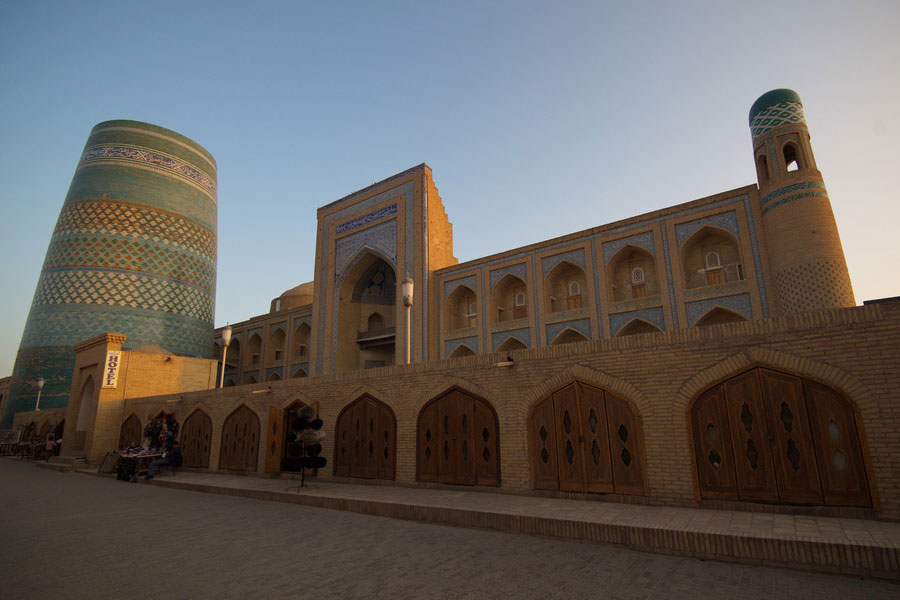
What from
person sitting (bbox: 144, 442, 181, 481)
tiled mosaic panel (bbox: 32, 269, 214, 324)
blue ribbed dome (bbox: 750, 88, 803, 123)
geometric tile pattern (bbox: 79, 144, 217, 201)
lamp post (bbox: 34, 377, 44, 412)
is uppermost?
geometric tile pattern (bbox: 79, 144, 217, 201)

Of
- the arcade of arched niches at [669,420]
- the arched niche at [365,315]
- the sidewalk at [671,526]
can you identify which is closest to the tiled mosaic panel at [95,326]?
the arched niche at [365,315]

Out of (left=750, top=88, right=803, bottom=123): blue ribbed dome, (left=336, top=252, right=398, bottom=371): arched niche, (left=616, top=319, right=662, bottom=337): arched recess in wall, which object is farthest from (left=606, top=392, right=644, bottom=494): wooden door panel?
(left=336, top=252, right=398, bottom=371): arched niche

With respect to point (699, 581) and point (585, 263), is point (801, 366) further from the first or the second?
point (585, 263)

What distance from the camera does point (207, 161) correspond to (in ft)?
82.9

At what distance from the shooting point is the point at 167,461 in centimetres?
1055

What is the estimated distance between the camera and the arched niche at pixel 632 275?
47.4ft

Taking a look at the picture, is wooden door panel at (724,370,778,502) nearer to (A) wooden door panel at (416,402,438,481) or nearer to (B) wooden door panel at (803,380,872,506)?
(B) wooden door panel at (803,380,872,506)

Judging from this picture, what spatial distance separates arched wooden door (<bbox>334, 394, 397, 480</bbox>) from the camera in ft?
26.2

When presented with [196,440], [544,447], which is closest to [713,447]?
[544,447]

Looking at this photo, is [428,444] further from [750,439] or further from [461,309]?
[461,309]

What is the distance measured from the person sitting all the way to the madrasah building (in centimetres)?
67

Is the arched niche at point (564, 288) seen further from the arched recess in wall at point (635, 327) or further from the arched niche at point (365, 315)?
the arched niche at point (365, 315)

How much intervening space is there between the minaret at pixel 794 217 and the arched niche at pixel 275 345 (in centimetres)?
2028

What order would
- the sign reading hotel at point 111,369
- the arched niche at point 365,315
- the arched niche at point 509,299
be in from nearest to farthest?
1. the sign reading hotel at point 111,369
2. the arched niche at point 509,299
3. the arched niche at point 365,315
